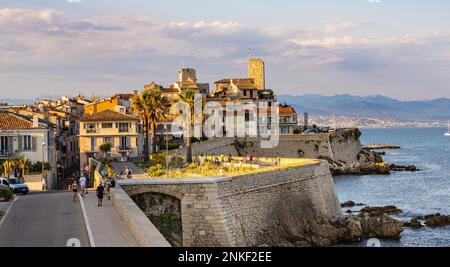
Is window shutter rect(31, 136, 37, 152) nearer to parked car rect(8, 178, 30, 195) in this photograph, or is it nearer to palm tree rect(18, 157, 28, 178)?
palm tree rect(18, 157, 28, 178)

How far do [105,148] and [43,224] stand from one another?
47.0 meters

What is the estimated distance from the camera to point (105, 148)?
75.0 meters

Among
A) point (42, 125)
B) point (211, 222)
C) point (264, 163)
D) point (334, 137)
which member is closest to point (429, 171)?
point (334, 137)

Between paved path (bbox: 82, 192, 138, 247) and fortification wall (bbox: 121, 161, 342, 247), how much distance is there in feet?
17.3

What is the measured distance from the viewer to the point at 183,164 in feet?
212

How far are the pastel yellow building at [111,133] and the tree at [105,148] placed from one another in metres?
1.19

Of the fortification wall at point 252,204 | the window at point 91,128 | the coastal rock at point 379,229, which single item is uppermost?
the window at point 91,128

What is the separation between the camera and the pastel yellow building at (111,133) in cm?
7769

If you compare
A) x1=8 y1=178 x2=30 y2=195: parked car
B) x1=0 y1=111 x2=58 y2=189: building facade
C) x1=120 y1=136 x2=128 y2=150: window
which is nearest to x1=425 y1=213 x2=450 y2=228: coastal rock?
x1=0 y1=111 x2=58 y2=189: building facade

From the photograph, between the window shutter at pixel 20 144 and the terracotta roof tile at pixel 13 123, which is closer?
the window shutter at pixel 20 144

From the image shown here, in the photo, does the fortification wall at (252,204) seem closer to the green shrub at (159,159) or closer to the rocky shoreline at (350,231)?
the rocky shoreline at (350,231)

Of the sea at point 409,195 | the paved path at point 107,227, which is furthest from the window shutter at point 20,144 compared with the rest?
the sea at point 409,195

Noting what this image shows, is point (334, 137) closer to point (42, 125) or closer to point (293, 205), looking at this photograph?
point (42, 125)

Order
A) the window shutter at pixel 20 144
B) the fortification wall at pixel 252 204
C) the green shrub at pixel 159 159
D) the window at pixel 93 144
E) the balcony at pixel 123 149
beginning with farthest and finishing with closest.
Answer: the window at pixel 93 144, the balcony at pixel 123 149, the window shutter at pixel 20 144, the green shrub at pixel 159 159, the fortification wall at pixel 252 204
